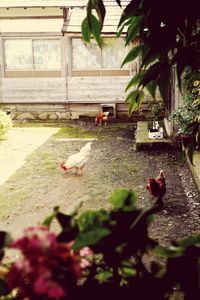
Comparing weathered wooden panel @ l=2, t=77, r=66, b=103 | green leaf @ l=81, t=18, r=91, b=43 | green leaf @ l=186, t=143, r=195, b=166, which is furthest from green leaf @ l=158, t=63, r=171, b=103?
weathered wooden panel @ l=2, t=77, r=66, b=103

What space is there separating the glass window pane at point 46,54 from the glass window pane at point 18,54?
0.99ft

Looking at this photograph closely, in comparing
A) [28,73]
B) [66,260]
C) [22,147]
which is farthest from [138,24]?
[28,73]

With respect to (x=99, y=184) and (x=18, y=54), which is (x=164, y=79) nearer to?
(x=99, y=184)

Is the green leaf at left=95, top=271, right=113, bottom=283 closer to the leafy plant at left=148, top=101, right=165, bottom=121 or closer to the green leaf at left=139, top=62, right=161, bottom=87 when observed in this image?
the green leaf at left=139, top=62, right=161, bottom=87

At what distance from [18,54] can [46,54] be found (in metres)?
1.23

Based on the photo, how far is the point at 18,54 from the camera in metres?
17.8

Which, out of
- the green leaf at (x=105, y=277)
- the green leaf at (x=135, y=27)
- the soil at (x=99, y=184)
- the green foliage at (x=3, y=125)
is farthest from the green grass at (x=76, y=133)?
the green leaf at (x=105, y=277)

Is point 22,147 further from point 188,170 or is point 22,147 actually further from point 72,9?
point 72,9

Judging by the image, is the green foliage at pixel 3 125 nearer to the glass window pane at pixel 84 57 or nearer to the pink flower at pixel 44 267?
the glass window pane at pixel 84 57

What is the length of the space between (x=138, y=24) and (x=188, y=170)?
8455 millimetres

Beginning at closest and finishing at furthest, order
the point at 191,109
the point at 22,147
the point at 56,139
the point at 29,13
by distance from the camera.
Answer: the point at 191,109 < the point at 22,147 < the point at 56,139 < the point at 29,13

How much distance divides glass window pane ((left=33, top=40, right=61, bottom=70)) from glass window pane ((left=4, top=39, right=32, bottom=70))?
0.30 metres

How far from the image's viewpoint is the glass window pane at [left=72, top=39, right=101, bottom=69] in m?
17.5

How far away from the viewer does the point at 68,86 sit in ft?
56.3
